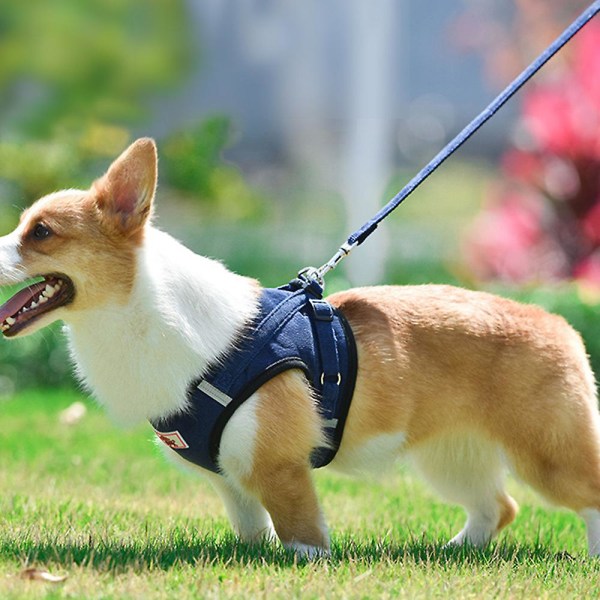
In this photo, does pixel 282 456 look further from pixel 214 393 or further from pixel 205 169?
pixel 205 169

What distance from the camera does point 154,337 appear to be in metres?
3.96

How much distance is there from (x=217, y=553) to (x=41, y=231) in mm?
1297

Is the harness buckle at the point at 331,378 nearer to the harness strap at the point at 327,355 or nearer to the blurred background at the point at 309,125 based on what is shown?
the harness strap at the point at 327,355

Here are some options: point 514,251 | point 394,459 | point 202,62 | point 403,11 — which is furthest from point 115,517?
point 403,11

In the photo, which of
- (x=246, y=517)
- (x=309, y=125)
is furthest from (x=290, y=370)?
(x=309, y=125)

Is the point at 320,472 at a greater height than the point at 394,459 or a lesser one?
lesser

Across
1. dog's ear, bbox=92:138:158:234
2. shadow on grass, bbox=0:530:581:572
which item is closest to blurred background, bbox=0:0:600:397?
shadow on grass, bbox=0:530:581:572

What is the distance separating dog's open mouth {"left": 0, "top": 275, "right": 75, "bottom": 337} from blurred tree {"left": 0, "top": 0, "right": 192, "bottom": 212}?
29.8 ft

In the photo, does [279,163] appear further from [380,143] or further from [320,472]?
[320,472]

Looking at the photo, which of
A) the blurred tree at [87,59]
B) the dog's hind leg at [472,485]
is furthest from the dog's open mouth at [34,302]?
the blurred tree at [87,59]

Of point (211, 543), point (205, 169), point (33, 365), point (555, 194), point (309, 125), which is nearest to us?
point (211, 543)

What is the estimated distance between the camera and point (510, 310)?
14.8 feet

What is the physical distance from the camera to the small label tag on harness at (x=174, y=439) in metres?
4.00

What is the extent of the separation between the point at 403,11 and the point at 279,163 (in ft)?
12.9
